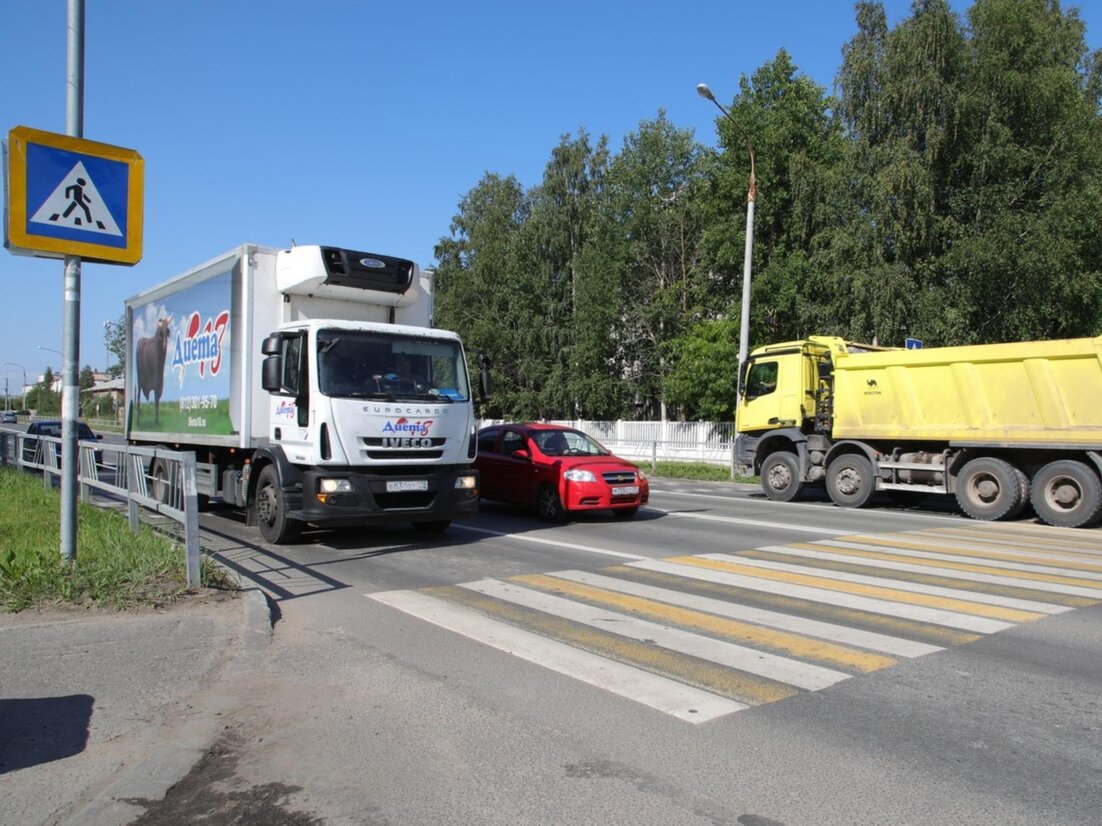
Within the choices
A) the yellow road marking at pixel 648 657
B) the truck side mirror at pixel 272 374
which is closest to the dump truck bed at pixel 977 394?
the yellow road marking at pixel 648 657

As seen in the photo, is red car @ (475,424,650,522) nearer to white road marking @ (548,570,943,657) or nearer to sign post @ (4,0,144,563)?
white road marking @ (548,570,943,657)

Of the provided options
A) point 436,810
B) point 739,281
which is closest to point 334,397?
point 436,810

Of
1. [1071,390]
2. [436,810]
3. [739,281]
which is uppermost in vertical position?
[739,281]

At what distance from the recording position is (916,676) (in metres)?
5.32

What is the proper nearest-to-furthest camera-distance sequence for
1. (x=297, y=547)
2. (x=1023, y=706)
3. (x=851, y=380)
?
(x=1023, y=706) → (x=297, y=547) → (x=851, y=380)

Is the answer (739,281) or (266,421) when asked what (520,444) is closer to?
(266,421)

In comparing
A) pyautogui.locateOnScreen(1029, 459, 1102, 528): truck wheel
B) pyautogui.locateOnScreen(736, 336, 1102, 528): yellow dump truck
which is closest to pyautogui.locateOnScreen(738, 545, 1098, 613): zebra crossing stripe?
pyautogui.locateOnScreen(1029, 459, 1102, 528): truck wheel

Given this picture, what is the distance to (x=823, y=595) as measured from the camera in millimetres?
7727

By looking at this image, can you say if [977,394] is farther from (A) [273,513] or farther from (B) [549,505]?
(A) [273,513]

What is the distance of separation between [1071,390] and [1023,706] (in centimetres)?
1090

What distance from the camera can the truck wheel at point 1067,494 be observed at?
13430 millimetres

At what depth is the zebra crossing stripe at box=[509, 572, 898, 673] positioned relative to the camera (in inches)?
224

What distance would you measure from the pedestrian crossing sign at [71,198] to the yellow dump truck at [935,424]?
45.0 feet

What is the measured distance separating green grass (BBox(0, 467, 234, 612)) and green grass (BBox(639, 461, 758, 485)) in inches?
735
